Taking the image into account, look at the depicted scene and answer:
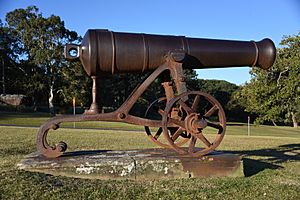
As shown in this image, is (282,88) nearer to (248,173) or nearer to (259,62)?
(259,62)

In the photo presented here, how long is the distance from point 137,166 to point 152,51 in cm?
212

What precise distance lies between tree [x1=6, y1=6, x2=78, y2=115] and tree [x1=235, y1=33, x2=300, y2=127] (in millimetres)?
29677

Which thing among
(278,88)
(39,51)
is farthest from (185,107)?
(39,51)

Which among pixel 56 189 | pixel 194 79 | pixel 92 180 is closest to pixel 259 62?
pixel 92 180

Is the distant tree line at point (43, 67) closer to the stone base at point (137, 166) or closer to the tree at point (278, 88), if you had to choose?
the tree at point (278, 88)

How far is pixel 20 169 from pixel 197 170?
2924mm

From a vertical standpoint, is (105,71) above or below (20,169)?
above

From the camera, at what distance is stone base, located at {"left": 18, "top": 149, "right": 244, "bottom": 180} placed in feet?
19.7

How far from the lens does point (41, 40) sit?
140ft

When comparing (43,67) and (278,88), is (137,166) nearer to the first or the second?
(278,88)

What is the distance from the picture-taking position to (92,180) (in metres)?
5.87

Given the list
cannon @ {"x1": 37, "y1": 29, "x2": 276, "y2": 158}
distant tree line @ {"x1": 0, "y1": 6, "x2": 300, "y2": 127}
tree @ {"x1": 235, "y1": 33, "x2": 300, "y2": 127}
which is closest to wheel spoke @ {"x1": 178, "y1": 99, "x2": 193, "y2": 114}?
cannon @ {"x1": 37, "y1": 29, "x2": 276, "y2": 158}

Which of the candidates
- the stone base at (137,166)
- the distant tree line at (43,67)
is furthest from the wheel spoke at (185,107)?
the distant tree line at (43,67)

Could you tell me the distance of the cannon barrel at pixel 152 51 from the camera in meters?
6.57
